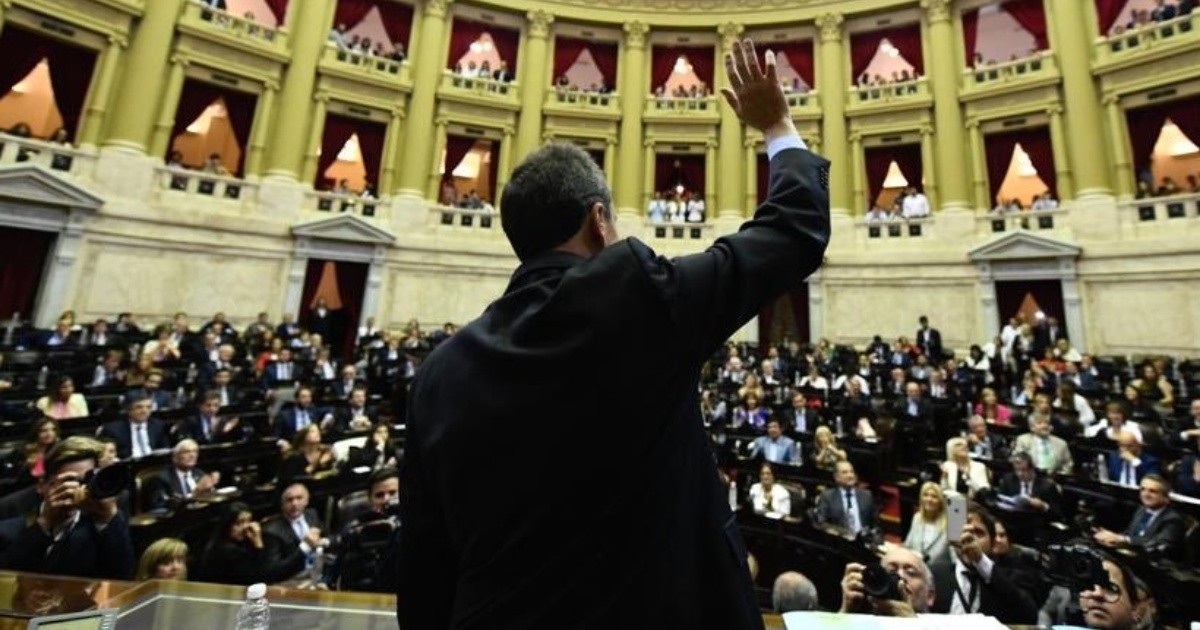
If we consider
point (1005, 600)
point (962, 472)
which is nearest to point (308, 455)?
point (1005, 600)

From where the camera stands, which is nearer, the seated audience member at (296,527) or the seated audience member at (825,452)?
the seated audience member at (296,527)

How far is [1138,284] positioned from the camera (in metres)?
12.0

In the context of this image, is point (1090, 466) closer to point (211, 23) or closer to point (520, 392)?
point (520, 392)

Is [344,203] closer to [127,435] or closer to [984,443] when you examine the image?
[127,435]

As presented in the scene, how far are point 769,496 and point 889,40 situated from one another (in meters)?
15.6

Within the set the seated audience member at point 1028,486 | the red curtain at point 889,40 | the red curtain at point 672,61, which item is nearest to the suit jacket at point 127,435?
the seated audience member at point 1028,486

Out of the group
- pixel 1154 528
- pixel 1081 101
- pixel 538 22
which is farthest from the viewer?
pixel 538 22

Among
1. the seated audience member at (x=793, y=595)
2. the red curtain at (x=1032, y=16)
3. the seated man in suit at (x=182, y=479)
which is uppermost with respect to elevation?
the red curtain at (x=1032, y=16)

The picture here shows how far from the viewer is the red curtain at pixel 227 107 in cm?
1362

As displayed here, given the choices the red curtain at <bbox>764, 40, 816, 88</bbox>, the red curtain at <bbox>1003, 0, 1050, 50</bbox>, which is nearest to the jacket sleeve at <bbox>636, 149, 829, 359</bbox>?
the red curtain at <bbox>764, 40, 816, 88</bbox>

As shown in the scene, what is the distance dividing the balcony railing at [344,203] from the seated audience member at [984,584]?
566 inches

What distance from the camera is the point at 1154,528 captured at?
14.6 feet

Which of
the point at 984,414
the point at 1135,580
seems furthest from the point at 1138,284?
the point at 1135,580

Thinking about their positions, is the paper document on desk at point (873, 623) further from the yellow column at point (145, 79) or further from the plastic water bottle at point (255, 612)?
the yellow column at point (145, 79)
